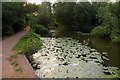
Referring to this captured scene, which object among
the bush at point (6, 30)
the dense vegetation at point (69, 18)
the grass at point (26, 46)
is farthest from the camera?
the dense vegetation at point (69, 18)

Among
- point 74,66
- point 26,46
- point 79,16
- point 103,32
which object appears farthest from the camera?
point 79,16

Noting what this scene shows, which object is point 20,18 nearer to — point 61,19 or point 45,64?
point 61,19

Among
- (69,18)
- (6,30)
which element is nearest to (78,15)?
(69,18)

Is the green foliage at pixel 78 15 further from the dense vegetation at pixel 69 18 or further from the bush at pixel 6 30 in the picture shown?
the bush at pixel 6 30

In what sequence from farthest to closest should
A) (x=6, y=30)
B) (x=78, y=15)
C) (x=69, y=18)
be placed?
(x=69, y=18) → (x=78, y=15) → (x=6, y=30)

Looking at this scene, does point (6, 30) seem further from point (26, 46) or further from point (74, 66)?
point (74, 66)

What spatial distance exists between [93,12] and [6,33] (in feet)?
71.9

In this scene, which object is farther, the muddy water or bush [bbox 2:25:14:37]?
bush [bbox 2:25:14:37]

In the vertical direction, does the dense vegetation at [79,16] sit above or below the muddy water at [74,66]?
above

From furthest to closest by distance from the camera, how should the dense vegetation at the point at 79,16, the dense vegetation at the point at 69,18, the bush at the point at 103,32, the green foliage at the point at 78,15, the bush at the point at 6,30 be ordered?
the green foliage at the point at 78,15 → the dense vegetation at the point at 79,16 → the dense vegetation at the point at 69,18 → the bush at the point at 103,32 → the bush at the point at 6,30

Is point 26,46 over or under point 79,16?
under

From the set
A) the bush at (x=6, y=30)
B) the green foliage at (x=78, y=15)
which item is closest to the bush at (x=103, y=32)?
the green foliage at (x=78, y=15)

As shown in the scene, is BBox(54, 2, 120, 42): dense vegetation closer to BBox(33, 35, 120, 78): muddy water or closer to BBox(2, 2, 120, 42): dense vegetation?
BBox(2, 2, 120, 42): dense vegetation

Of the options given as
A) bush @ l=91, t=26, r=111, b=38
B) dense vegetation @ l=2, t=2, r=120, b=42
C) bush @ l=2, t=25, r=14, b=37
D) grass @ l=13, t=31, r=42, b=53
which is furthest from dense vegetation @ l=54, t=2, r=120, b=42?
grass @ l=13, t=31, r=42, b=53
